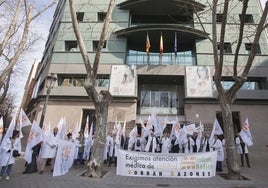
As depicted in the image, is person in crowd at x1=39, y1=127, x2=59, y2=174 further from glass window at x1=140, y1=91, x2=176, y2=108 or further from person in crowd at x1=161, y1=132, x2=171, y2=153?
glass window at x1=140, y1=91, x2=176, y2=108

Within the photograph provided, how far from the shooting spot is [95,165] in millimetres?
9500

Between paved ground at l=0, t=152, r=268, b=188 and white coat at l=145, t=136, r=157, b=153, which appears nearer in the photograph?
paved ground at l=0, t=152, r=268, b=188

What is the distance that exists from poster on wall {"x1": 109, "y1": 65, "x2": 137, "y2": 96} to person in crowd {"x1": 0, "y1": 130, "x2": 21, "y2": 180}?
13.8 meters

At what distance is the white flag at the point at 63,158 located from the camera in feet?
31.1

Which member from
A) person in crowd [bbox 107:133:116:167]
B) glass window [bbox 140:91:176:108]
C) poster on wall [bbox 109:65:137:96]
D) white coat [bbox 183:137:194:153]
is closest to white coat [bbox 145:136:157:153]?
white coat [bbox 183:137:194:153]

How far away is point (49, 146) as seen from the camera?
1059 centimetres

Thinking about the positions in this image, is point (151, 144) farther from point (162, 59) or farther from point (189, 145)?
point (162, 59)

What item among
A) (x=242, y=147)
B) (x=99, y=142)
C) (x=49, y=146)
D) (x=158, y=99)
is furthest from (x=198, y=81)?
(x=49, y=146)

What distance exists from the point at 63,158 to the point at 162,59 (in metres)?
16.2

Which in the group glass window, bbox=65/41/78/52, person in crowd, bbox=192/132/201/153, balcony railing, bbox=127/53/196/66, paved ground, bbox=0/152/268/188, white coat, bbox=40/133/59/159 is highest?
glass window, bbox=65/41/78/52

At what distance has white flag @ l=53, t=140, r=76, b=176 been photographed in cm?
949

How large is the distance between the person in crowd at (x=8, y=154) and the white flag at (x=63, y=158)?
1.47m

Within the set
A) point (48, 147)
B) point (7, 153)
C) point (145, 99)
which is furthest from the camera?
point (145, 99)

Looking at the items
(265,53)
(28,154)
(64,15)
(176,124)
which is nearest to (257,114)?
(265,53)
